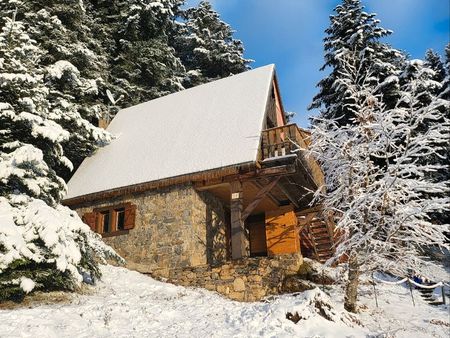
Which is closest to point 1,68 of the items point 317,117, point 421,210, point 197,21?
point 317,117

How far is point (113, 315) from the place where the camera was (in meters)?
7.39

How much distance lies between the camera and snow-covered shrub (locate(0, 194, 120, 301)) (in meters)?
7.27

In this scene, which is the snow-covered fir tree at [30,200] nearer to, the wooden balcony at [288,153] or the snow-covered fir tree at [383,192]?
the wooden balcony at [288,153]

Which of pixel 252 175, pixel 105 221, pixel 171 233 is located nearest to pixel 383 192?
pixel 252 175

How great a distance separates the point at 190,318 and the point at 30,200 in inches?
165

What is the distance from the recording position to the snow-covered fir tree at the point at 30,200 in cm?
737

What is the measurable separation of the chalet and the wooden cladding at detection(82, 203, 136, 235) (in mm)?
37

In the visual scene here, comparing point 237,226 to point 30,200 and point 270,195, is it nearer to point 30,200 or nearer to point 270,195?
point 270,195

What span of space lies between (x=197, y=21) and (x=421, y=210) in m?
26.8

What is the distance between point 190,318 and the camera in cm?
770

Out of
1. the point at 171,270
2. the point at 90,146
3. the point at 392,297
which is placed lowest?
the point at 392,297

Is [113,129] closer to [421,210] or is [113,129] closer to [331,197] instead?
[331,197]

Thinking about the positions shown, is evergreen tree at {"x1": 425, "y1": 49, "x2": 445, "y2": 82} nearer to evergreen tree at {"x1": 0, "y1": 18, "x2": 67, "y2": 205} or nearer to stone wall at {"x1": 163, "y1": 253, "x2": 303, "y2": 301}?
stone wall at {"x1": 163, "y1": 253, "x2": 303, "y2": 301}

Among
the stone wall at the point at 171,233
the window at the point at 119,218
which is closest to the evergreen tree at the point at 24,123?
the stone wall at the point at 171,233
